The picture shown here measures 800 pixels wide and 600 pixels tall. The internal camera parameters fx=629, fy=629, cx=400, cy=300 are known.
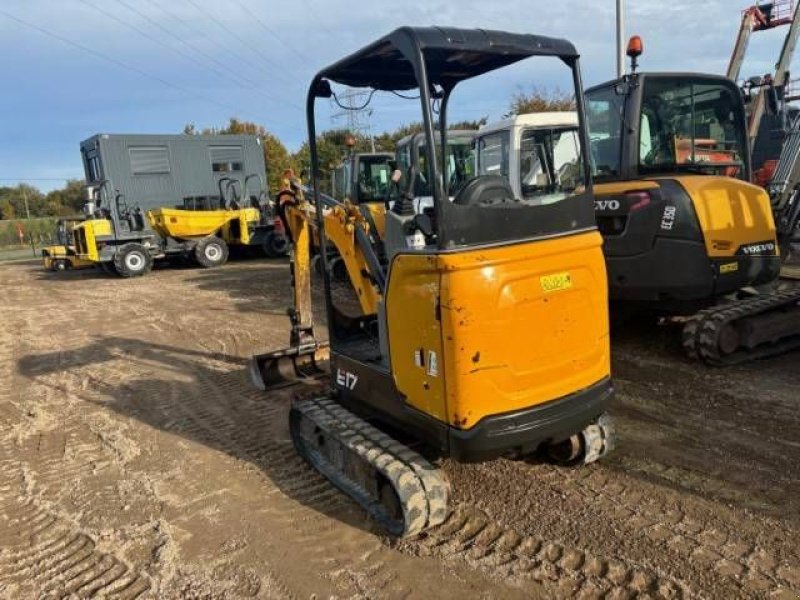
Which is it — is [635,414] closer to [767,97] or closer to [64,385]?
[767,97]

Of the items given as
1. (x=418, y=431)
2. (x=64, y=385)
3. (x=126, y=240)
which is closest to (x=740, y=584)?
(x=418, y=431)

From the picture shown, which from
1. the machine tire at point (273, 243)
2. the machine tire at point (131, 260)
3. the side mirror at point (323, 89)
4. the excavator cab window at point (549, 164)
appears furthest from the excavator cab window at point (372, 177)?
the machine tire at point (131, 260)

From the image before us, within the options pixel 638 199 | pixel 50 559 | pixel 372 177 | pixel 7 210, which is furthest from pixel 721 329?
pixel 7 210

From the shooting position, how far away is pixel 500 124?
8008 mm

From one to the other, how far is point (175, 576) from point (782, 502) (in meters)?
3.12

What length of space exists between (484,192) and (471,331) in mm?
744

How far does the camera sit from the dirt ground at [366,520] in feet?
9.46

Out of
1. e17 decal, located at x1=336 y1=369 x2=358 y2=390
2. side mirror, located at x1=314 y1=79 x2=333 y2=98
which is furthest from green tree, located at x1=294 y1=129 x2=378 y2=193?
e17 decal, located at x1=336 y1=369 x2=358 y2=390

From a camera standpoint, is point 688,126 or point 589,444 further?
point 688,126

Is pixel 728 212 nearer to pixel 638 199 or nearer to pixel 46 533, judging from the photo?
pixel 638 199

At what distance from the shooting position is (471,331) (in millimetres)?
2832

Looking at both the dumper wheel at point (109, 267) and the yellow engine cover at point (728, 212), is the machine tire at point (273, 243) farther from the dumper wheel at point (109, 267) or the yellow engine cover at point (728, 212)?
the yellow engine cover at point (728, 212)

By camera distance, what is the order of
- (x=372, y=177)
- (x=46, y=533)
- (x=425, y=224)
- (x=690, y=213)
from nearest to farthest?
(x=425, y=224) → (x=46, y=533) → (x=690, y=213) → (x=372, y=177)

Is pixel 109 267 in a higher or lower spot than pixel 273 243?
lower
